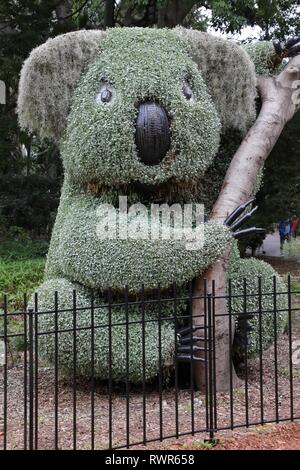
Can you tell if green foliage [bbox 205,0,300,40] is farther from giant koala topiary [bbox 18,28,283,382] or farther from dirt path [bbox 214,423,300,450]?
dirt path [bbox 214,423,300,450]

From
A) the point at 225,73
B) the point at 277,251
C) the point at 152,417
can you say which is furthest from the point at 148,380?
the point at 277,251

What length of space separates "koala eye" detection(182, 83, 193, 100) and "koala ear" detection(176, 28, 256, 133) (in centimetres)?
48

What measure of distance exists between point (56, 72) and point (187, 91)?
49.2 inches

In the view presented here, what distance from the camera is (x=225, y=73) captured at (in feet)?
19.7

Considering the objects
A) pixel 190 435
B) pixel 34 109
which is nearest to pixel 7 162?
pixel 34 109

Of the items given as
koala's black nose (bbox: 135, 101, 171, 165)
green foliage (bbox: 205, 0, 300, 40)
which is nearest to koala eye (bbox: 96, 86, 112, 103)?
koala's black nose (bbox: 135, 101, 171, 165)

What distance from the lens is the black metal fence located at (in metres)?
4.29

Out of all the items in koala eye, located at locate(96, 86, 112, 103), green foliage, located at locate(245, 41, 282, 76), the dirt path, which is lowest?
the dirt path

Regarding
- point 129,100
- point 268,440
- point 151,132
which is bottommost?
point 268,440

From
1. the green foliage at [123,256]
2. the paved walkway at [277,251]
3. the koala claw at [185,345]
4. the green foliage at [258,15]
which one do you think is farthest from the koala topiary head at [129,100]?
the paved walkway at [277,251]

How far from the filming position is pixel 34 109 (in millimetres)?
5668

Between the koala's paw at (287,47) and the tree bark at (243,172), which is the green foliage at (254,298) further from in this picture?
the koala's paw at (287,47)

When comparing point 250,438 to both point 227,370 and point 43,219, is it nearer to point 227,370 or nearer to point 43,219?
point 227,370

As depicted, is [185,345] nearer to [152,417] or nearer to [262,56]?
[152,417]
